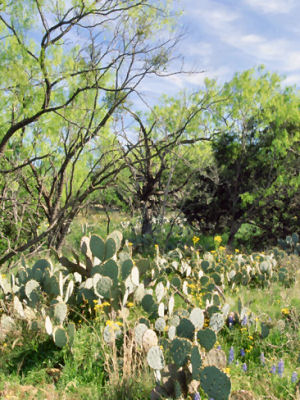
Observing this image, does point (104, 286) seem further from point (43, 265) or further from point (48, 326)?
point (43, 265)

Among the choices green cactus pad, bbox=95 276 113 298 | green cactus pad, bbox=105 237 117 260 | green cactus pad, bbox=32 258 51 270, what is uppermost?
green cactus pad, bbox=105 237 117 260

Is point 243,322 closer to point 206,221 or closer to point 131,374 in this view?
point 131,374

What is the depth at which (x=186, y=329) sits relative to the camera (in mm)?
3039

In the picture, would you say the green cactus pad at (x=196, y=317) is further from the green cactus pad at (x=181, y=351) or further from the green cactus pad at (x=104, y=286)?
the green cactus pad at (x=104, y=286)

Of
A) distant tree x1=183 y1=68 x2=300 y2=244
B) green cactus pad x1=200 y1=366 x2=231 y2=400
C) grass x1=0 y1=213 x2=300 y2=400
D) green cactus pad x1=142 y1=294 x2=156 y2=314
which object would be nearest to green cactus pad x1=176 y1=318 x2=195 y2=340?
grass x1=0 y1=213 x2=300 y2=400

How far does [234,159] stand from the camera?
11398 millimetres

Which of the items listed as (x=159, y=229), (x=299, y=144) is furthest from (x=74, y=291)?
(x=299, y=144)

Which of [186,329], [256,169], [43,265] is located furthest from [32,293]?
[256,169]

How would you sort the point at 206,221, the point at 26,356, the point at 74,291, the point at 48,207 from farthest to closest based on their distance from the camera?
the point at 206,221, the point at 48,207, the point at 74,291, the point at 26,356

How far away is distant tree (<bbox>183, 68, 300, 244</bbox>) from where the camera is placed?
1074cm

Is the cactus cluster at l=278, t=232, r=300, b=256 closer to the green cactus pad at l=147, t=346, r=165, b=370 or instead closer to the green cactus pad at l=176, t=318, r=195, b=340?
the green cactus pad at l=176, t=318, r=195, b=340

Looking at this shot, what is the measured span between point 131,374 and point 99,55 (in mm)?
5150

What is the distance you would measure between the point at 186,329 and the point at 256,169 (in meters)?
8.87

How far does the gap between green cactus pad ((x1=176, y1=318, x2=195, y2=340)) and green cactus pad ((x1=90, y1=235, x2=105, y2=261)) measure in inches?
58.5
